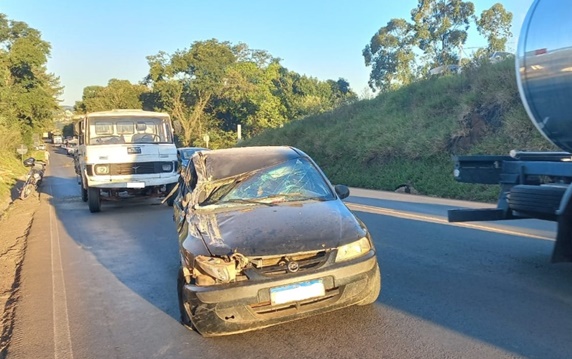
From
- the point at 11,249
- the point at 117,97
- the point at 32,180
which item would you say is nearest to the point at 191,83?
the point at 117,97

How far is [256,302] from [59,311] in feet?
8.18

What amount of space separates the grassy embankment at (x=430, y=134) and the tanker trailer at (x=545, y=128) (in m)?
8.17

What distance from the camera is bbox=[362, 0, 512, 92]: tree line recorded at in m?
38.3

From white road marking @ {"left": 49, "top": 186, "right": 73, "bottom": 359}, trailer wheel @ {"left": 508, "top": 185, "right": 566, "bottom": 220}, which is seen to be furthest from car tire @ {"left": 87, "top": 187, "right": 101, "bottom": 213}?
trailer wheel @ {"left": 508, "top": 185, "right": 566, "bottom": 220}

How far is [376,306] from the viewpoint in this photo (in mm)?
4922

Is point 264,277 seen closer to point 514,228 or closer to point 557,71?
point 557,71

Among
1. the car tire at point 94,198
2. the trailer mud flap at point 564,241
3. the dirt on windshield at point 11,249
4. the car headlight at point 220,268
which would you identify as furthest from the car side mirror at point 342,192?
the car tire at point 94,198

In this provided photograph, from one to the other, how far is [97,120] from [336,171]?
43.1 feet

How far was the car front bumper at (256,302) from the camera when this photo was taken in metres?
4.05

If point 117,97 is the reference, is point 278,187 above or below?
below

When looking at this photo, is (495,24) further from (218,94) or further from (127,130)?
(127,130)

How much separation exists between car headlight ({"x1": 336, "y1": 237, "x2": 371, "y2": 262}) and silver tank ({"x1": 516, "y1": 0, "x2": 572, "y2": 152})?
2596 mm

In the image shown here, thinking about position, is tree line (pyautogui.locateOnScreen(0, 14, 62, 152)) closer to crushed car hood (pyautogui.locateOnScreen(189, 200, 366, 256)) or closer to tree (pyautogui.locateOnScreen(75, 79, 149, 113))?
tree (pyautogui.locateOnScreen(75, 79, 149, 113))

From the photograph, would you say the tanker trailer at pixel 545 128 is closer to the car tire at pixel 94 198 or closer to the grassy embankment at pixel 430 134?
the grassy embankment at pixel 430 134
